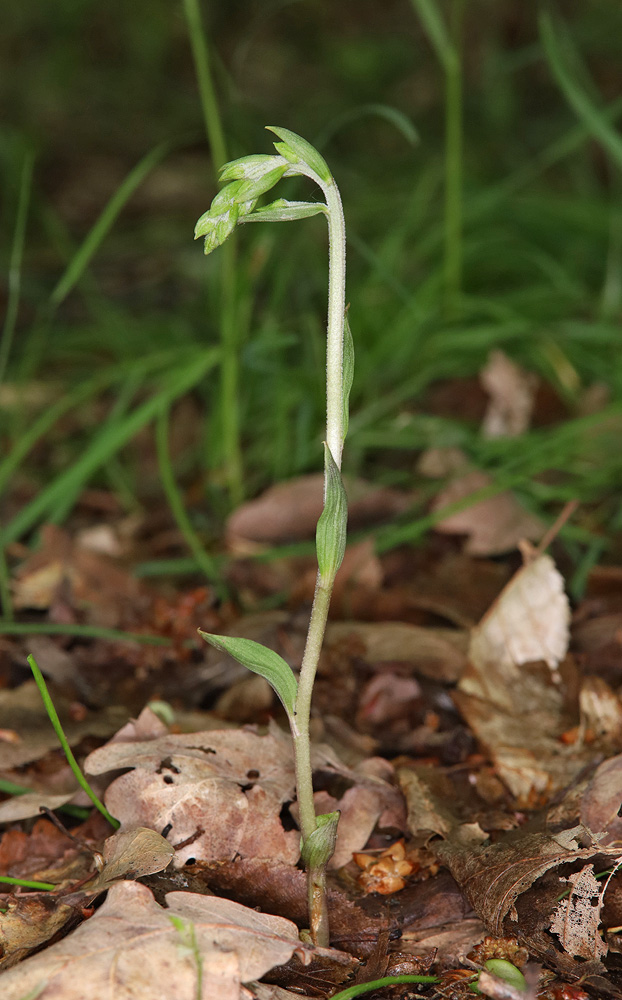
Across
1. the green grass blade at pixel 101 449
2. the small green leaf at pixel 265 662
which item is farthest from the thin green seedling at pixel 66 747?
the green grass blade at pixel 101 449

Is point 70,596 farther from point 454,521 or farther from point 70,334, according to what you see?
point 70,334

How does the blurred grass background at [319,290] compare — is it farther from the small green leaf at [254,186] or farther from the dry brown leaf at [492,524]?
the small green leaf at [254,186]

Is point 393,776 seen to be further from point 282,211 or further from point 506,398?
point 506,398

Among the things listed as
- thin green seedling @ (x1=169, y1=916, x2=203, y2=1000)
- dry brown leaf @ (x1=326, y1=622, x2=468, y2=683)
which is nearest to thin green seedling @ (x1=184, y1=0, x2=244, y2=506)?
dry brown leaf @ (x1=326, y1=622, x2=468, y2=683)

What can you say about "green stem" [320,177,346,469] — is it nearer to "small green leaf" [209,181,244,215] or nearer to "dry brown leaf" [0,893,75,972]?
"small green leaf" [209,181,244,215]

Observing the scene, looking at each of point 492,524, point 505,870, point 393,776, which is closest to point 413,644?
point 393,776

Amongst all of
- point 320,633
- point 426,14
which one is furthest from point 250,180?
point 426,14
